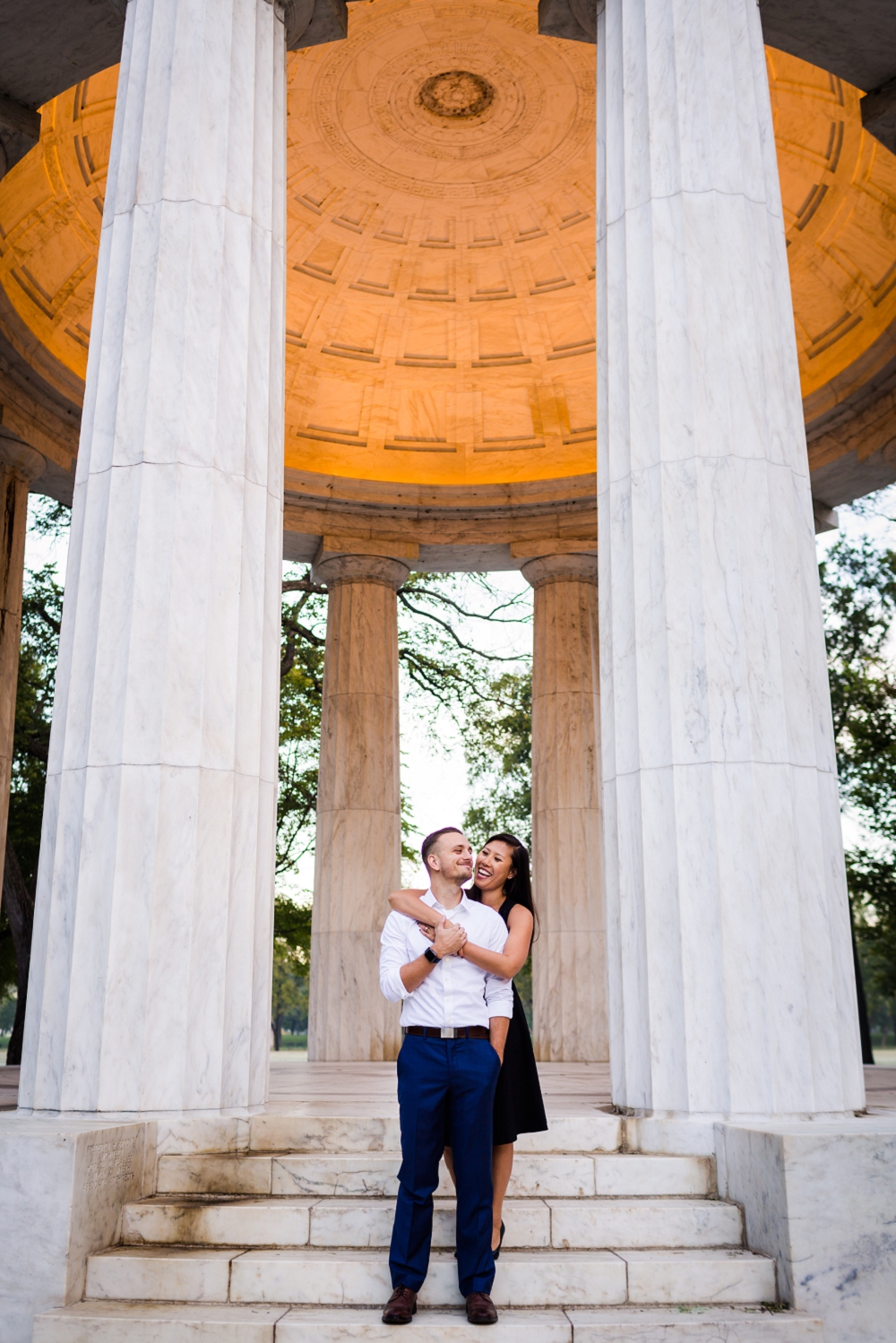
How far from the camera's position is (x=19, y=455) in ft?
181

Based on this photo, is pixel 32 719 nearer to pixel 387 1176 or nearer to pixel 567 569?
pixel 567 569

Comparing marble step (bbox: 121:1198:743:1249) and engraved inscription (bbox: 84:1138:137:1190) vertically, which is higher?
engraved inscription (bbox: 84:1138:137:1190)

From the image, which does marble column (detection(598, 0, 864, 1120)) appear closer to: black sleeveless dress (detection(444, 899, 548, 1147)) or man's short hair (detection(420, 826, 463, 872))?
black sleeveless dress (detection(444, 899, 548, 1147))

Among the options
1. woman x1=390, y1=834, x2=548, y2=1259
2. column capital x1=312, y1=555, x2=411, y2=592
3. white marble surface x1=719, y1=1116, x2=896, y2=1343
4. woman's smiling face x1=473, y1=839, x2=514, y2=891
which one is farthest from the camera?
column capital x1=312, y1=555, x2=411, y2=592

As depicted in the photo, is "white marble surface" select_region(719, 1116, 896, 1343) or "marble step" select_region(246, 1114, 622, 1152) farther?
A: "marble step" select_region(246, 1114, 622, 1152)

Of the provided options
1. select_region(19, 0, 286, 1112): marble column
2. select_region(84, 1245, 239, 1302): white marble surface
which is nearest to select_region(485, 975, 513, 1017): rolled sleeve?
select_region(84, 1245, 239, 1302): white marble surface

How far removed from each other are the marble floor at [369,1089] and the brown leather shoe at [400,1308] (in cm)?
726

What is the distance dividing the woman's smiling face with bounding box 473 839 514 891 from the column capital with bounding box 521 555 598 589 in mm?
43933

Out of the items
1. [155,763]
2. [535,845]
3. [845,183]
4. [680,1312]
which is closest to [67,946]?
[155,763]

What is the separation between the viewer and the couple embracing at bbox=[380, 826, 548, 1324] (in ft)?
58.4

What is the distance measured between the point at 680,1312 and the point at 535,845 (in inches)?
1614

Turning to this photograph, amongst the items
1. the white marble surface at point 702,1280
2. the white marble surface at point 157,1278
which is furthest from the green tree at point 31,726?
the white marble surface at point 702,1280

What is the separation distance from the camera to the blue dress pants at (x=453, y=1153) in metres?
17.8

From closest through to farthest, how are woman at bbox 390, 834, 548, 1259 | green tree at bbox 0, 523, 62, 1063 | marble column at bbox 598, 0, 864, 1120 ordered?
woman at bbox 390, 834, 548, 1259
marble column at bbox 598, 0, 864, 1120
green tree at bbox 0, 523, 62, 1063
